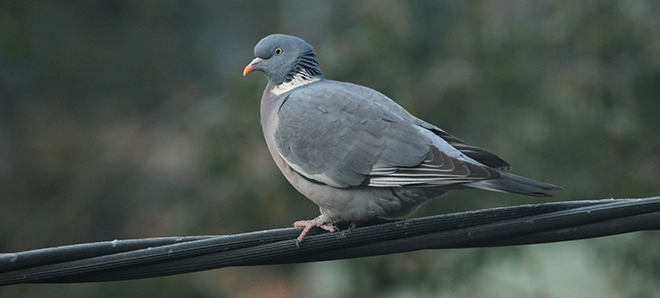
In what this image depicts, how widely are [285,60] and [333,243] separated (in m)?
1.73

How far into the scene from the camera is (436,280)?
19.5 ft

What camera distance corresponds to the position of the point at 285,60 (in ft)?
13.6

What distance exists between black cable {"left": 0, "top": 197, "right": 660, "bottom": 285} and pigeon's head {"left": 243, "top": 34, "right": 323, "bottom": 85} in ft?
5.25

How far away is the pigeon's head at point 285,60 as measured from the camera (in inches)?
162

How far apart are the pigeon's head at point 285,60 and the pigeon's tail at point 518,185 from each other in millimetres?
1564

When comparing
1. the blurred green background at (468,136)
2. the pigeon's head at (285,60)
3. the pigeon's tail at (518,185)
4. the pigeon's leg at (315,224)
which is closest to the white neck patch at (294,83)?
the pigeon's head at (285,60)

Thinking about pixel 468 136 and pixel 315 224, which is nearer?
pixel 315 224

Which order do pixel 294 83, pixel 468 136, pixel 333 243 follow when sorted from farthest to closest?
pixel 468 136
pixel 294 83
pixel 333 243

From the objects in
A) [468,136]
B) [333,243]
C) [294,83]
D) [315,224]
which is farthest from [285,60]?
[468,136]

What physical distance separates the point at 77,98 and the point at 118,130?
75cm

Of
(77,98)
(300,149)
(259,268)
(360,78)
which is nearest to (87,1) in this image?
(77,98)

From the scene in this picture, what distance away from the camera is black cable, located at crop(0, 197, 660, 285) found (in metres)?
2.44

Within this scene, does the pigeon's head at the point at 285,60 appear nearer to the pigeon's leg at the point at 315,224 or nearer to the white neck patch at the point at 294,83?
the white neck patch at the point at 294,83

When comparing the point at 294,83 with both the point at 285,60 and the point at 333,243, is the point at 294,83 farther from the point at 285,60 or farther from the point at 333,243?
the point at 333,243
